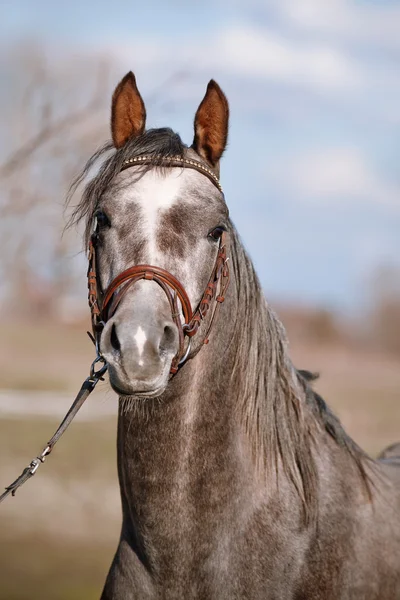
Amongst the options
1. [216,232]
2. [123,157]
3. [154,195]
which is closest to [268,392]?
[216,232]

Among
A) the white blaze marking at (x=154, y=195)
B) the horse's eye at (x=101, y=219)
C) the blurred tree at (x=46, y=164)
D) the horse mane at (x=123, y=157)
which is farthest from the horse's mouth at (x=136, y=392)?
the blurred tree at (x=46, y=164)

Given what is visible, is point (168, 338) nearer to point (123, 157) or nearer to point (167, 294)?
point (167, 294)

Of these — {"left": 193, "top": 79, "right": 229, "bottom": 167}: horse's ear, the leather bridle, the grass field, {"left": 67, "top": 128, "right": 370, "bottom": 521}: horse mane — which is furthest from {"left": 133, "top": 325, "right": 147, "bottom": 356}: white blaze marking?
{"left": 193, "top": 79, "right": 229, "bottom": 167}: horse's ear

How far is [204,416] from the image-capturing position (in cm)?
373

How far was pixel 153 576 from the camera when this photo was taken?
365 cm

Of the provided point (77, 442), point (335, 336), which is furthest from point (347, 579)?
point (335, 336)

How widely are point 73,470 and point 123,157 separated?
10437 mm

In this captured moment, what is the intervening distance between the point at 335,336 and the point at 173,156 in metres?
27.9

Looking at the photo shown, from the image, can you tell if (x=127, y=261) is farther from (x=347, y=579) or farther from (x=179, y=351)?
(x=347, y=579)

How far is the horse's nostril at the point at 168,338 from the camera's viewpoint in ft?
10.8

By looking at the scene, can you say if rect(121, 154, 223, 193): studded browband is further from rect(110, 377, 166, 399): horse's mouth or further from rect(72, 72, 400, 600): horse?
rect(110, 377, 166, 399): horse's mouth

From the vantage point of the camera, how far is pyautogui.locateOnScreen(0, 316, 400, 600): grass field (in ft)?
30.3

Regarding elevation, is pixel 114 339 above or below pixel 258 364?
above

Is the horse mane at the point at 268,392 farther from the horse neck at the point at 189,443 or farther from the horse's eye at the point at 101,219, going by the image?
the horse's eye at the point at 101,219
